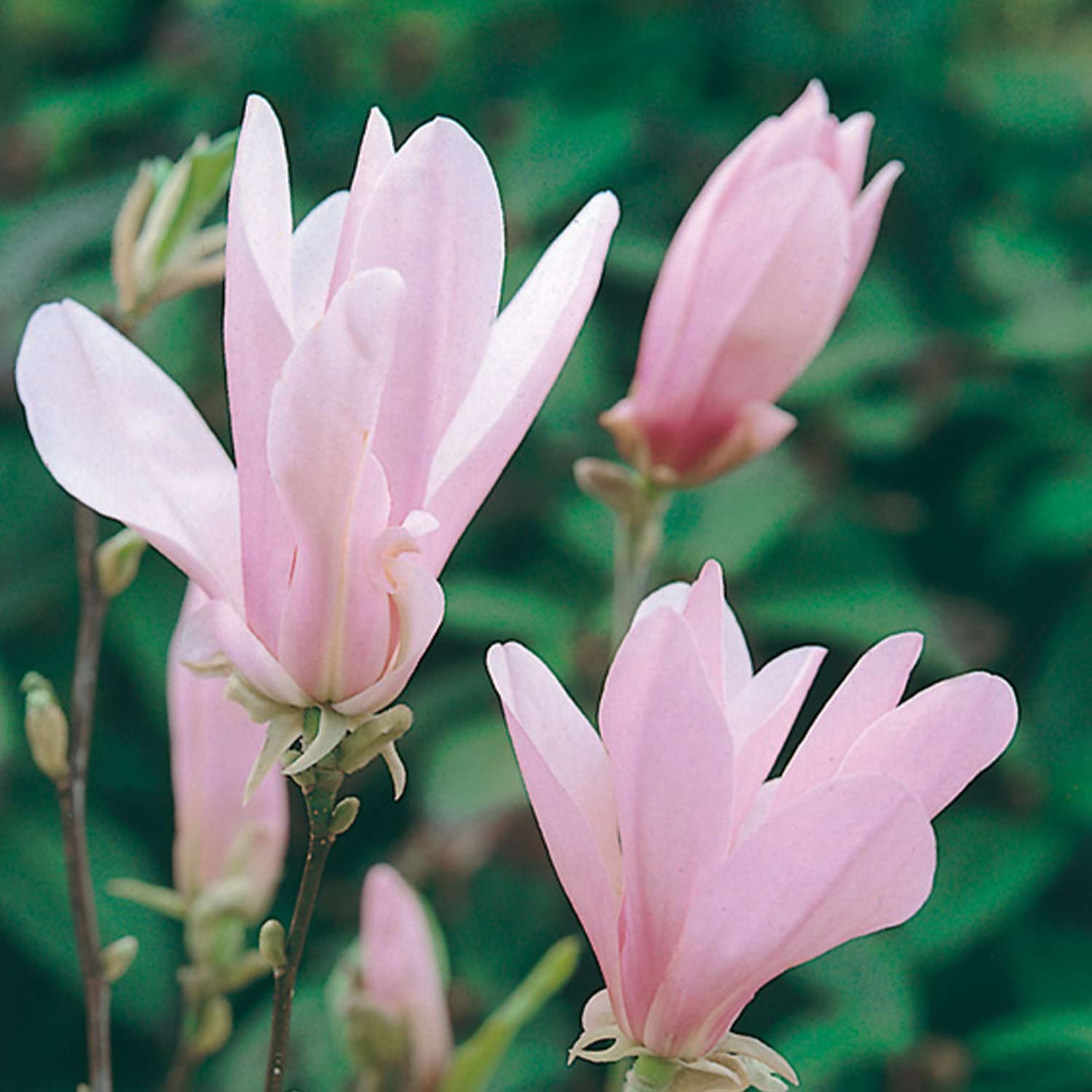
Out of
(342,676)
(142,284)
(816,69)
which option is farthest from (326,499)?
(816,69)

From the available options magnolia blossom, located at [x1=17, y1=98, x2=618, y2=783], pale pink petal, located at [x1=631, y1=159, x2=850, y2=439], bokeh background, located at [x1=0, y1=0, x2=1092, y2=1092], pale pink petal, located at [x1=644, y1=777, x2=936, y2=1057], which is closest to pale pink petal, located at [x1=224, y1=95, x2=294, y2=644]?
magnolia blossom, located at [x1=17, y1=98, x2=618, y2=783]

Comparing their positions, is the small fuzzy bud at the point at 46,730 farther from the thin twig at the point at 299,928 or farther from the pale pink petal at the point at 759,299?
the pale pink petal at the point at 759,299

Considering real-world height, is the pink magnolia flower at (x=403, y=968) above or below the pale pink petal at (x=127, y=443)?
below

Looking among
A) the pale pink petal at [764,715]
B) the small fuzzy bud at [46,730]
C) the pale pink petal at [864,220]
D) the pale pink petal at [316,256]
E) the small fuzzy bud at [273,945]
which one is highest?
the pale pink petal at [864,220]

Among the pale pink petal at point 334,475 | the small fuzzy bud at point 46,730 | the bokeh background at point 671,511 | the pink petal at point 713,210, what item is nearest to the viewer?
the pale pink petal at point 334,475

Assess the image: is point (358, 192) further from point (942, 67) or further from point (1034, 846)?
point (942, 67)

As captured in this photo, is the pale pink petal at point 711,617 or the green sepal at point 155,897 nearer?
the pale pink petal at point 711,617

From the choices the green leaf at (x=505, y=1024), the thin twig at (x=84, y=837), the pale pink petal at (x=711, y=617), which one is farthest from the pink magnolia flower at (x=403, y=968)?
the pale pink petal at (x=711, y=617)

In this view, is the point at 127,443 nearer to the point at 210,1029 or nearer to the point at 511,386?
the point at 511,386
